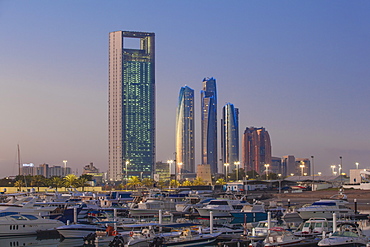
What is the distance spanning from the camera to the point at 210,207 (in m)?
60.7

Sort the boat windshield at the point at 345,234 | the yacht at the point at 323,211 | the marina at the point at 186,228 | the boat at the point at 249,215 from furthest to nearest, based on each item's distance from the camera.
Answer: the boat at the point at 249,215 < the yacht at the point at 323,211 < the marina at the point at 186,228 < the boat windshield at the point at 345,234

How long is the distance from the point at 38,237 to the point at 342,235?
2439 cm

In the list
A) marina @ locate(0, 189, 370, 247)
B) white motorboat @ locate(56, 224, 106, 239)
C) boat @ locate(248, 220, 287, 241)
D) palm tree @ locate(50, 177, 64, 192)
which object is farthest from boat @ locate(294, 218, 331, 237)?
palm tree @ locate(50, 177, 64, 192)

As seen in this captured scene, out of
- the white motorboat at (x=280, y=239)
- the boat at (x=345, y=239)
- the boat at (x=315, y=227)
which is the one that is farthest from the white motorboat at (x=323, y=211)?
the white motorboat at (x=280, y=239)

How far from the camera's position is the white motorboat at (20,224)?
43.6m

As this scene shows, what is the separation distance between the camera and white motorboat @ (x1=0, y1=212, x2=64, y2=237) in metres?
43.6

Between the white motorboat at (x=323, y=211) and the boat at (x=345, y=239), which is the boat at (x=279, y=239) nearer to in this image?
the boat at (x=345, y=239)

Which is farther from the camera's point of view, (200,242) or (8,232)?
(8,232)

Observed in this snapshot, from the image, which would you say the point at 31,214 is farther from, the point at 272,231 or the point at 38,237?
the point at 272,231

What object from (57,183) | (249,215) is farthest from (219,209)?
(57,183)

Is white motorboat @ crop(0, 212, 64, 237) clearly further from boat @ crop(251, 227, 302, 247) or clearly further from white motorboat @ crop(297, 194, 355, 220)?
white motorboat @ crop(297, 194, 355, 220)

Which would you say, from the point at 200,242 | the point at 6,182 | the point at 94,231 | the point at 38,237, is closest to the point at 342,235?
the point at 200,242

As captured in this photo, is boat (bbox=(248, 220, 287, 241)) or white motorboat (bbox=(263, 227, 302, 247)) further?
boat (bbox=(248, 220, 287, 241))

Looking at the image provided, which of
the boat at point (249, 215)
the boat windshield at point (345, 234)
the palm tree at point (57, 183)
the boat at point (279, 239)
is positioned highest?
the palm tree at point (57, 183)
